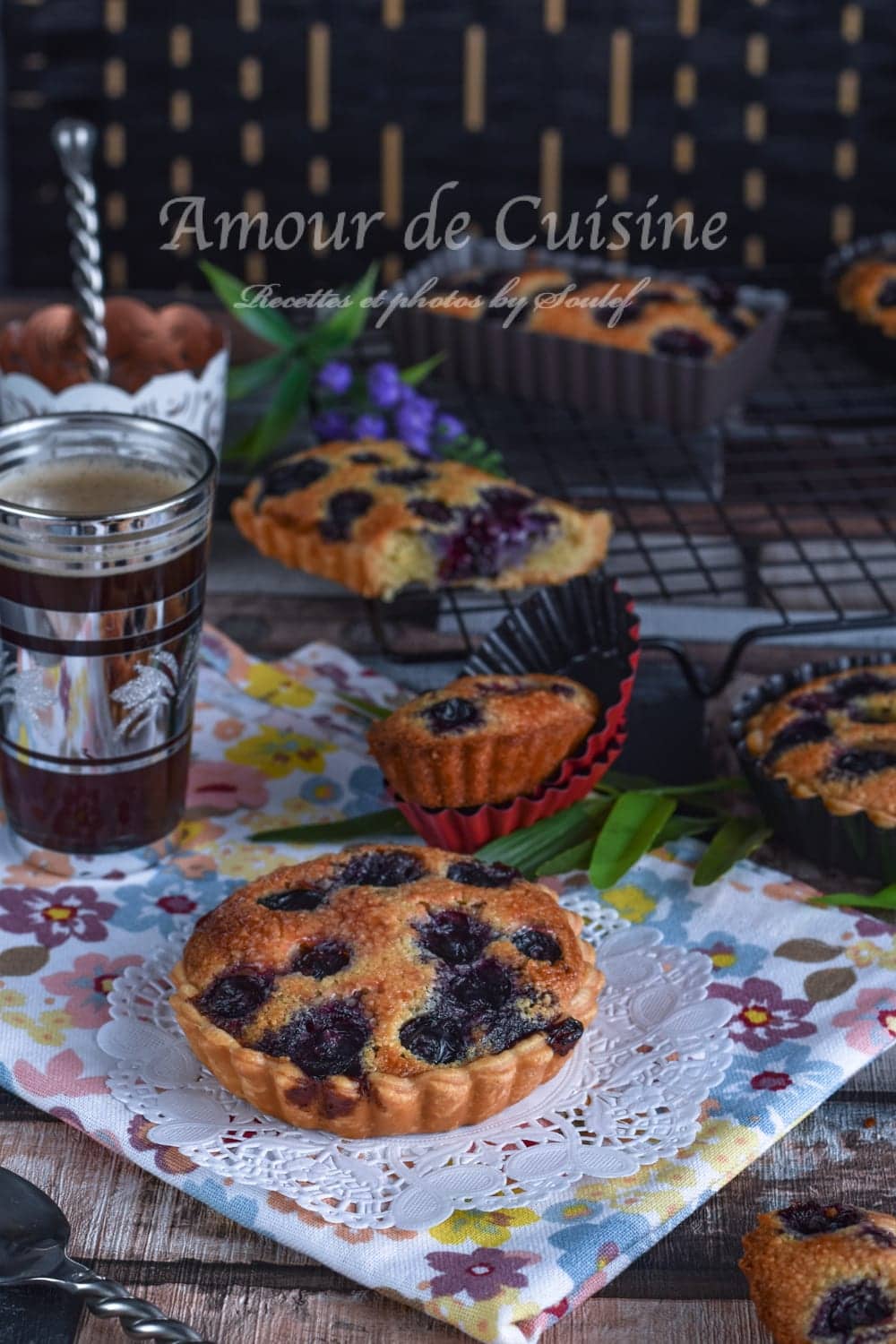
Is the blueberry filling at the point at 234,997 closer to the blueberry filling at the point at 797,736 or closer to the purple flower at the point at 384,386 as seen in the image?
the blueberry filling at the point at 797,736

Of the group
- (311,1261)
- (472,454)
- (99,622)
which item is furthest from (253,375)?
(311,1261)

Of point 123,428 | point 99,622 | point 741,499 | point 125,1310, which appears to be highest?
point 123,428

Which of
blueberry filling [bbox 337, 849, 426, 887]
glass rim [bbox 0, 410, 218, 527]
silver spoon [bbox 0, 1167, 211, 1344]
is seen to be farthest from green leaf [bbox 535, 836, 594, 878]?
silver spoon [bbox 0, 1167, 211, 1344]

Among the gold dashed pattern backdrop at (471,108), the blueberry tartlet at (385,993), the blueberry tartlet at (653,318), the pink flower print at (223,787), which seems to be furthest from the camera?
the gold dashed pattern backdrop at (471,108)

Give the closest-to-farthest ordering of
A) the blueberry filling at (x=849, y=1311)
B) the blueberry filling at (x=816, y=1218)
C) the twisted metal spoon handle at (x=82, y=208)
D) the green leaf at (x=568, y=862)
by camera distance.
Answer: the blueberry filling at (x=849, y=1311), the blueberry filling at (x=816, y=1218), the green leaf at (x=568, y=862), the twisted metal spoon handle at (x=82, y=208)

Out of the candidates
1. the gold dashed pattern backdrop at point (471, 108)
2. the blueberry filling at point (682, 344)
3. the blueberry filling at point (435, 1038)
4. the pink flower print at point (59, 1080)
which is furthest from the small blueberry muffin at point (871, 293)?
the pink flower print at point (59, 1080)

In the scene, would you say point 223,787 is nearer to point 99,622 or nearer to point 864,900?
point 99,622

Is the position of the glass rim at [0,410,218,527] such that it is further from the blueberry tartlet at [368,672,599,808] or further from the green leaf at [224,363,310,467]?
the green leaf at [224,363,310,467]
